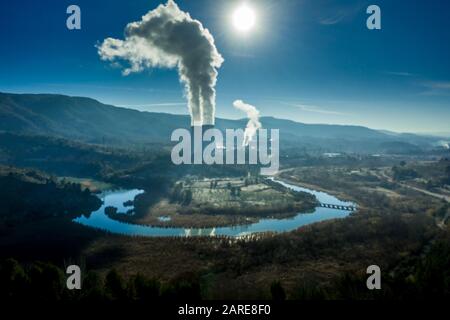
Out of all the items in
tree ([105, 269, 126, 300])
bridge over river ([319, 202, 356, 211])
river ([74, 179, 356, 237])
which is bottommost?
river ([74, 179, 356, 237])

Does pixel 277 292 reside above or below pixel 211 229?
above

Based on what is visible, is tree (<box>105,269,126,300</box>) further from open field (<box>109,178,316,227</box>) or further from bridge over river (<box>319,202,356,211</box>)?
bridge over river (<box>319,202,356,211</box>)

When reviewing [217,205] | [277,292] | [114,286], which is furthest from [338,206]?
[114,286]

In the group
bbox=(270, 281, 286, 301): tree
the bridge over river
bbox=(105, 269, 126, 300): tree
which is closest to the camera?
bbox=(270, 281, 286, 301): tree

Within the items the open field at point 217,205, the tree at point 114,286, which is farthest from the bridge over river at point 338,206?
the tree at point 114,286

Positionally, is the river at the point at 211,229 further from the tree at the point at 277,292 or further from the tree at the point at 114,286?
the tree at the point at 277,292

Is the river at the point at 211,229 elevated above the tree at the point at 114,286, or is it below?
below

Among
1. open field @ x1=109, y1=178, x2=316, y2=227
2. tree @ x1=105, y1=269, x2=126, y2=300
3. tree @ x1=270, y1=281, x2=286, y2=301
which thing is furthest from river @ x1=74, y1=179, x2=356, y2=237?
tree @ x1=270, y1=281, x2=286, y2=301

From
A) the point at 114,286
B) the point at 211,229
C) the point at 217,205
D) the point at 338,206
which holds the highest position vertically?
the point at 114,286

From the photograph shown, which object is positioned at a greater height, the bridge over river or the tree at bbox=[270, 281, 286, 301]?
the tree at bbox=[270, 281, 286, 301]

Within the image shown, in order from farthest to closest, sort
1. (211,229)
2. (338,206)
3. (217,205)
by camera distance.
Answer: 1. (338,206)
2. (217,205)
3. (211,229)

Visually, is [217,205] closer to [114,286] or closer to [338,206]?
[338,206]

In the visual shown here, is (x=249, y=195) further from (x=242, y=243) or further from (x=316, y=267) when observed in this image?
(x=316, y=267)

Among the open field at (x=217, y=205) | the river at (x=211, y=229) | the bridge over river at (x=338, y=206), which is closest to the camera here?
the river at (x=211, y=229)
